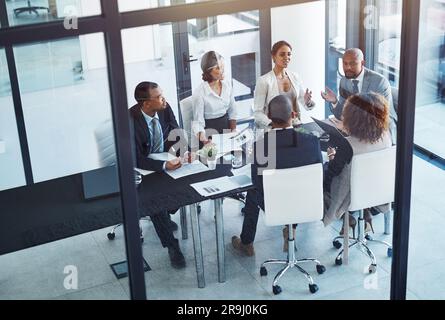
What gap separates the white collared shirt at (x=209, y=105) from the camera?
18.5 ft

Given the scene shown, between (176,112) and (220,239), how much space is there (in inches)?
83.1

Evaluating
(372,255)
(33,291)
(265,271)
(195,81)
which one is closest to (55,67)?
(195,81)

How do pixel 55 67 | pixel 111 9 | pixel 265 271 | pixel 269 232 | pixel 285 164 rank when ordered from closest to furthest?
pixel 111 9
pixel 285 164
pixel 265 271
pixel 269 232
pixel 55 67

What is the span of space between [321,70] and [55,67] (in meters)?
2.32

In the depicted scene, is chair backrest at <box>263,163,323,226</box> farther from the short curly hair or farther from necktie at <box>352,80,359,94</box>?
necktie at <box>352,80,359,94</box>

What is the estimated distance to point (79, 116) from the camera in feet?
20.1

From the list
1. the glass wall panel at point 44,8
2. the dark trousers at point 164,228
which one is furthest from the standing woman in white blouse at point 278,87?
the glass wall panel at point 44,8

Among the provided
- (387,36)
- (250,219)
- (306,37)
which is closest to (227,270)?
(250,219)

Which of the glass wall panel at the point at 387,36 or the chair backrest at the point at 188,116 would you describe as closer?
the chair backrest at the point at 188,116

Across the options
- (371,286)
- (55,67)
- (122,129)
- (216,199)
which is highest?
(122,129)

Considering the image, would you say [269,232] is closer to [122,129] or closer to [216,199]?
[216,199]

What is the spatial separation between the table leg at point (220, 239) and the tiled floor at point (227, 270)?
0.24ft

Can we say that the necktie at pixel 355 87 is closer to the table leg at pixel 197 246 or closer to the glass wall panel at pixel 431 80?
the glass wall panel at pixel 431 80

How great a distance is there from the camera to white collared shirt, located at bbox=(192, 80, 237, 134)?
18.5 feet
